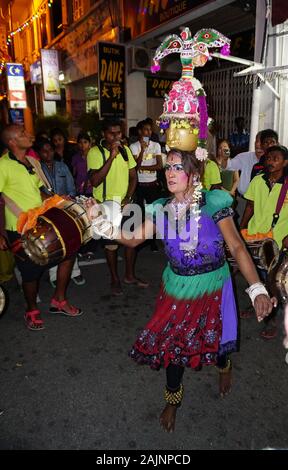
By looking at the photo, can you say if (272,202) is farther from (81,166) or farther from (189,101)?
(81,166)

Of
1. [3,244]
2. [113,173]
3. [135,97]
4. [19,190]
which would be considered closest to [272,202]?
[113,173]

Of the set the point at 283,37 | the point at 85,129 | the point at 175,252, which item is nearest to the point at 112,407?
the point at 175,252

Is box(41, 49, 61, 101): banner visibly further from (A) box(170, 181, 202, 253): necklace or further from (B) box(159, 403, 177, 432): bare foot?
(B) box(159, 403, 177, 432): bare foot

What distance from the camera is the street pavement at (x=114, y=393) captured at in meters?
2.49

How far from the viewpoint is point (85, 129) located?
39.5 feet

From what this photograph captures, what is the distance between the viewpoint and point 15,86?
21.8 meters

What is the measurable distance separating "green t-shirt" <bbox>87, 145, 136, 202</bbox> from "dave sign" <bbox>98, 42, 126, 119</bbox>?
7105mm

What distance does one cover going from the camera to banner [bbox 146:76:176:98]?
40.7ft

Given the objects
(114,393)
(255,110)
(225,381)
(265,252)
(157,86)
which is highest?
(157,86)

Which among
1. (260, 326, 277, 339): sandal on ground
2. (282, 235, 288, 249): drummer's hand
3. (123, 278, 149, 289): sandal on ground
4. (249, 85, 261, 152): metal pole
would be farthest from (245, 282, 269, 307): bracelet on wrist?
(249, 85, 261, 152): metal pole

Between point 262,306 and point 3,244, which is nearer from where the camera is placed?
point 262,306

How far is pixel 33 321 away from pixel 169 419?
1.96 m

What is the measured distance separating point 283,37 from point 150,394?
607 cm

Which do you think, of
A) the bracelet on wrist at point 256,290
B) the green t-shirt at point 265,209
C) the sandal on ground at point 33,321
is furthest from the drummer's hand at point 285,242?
the sandal on ground at point 33,321
